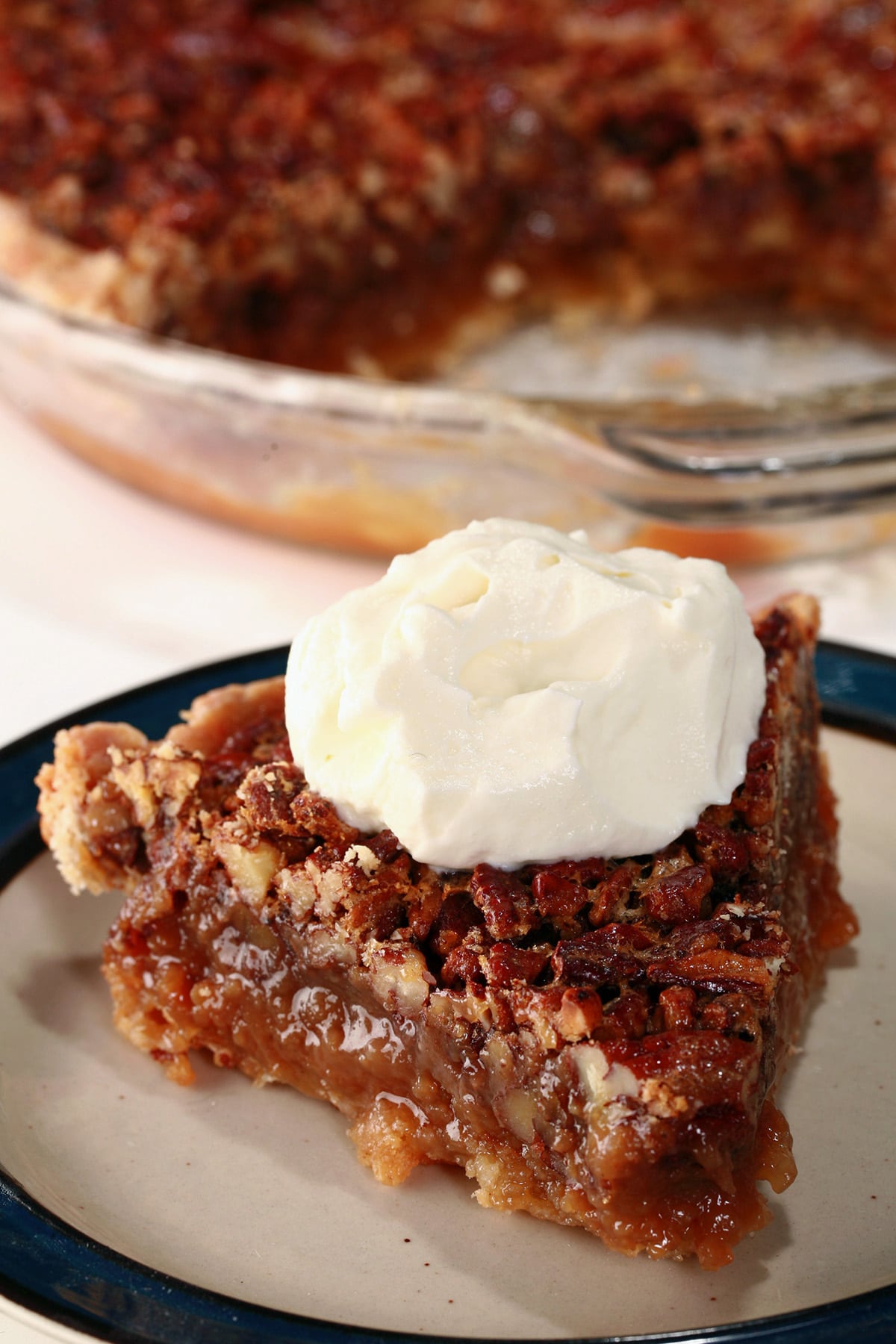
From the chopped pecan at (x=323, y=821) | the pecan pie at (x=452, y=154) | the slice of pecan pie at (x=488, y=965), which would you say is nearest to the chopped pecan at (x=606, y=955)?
the slice of pecan pie at (x=488, y=965)

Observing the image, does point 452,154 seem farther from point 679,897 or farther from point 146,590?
point 679,897

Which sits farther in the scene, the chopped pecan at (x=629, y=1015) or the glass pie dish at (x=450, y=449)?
the glass pie dish at (x=450, y=449)

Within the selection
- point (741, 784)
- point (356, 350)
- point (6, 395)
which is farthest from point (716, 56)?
point (741, 784)

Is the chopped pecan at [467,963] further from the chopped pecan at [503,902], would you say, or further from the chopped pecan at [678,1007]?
the chopped pecan at [678,1007]

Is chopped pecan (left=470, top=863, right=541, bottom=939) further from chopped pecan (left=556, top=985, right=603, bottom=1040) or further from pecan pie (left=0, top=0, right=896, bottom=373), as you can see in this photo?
pecan pie (left=0, top=0, right=896, bottom=373)

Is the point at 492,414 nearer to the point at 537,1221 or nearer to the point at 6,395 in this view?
the point at 6,395

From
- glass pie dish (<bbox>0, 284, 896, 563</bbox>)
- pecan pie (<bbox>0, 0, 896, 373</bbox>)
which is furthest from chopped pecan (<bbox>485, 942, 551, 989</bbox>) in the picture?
pecan pie (<bbox>0, 0, 896, 373</bbox>)
